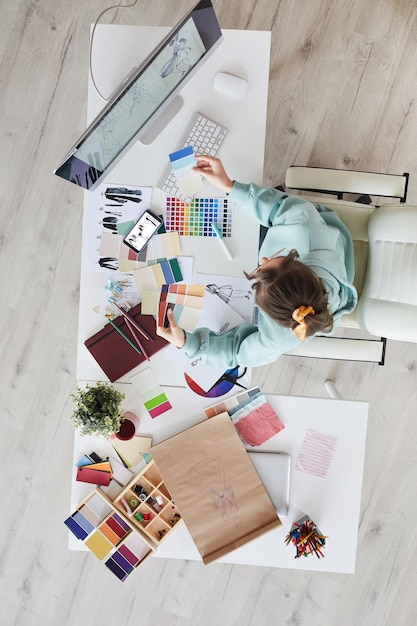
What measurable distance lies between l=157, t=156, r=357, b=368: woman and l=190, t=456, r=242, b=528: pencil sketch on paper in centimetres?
29

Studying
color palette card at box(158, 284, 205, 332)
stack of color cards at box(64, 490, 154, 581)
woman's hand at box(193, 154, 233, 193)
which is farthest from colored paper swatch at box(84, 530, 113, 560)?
woman's hand at box(193, 154, 233, 193)

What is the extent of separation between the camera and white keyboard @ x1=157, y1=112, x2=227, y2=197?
1.28 meters

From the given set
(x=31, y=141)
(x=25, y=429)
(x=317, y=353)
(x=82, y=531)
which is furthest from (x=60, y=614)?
(x=31, y=141)

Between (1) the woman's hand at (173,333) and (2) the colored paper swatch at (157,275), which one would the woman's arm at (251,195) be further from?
(1) the woman's hand at (173,333)

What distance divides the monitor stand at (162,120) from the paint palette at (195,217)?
0.55 ft

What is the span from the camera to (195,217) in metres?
1.30

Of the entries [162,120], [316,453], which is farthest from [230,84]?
[316,453]

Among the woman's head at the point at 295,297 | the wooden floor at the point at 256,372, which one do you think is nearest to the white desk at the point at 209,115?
the woman's head at the point at 295,297

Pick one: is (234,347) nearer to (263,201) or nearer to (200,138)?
(263,201)

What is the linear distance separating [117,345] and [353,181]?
778 mm

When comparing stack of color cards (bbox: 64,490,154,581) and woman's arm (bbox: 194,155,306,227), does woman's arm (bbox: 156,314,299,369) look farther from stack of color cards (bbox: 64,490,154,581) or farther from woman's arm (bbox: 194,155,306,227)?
stack of color cards (bbox: 64,490,154,581)

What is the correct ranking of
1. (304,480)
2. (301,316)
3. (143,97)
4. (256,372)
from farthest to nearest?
(256,372), (304,480), (143,97), (301,316)

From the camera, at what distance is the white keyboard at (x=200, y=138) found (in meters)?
1.28

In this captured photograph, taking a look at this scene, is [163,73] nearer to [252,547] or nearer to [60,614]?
[252,547]
